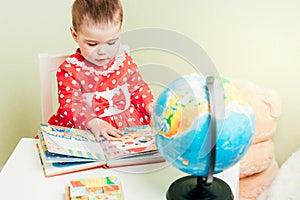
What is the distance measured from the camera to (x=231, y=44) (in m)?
1.97

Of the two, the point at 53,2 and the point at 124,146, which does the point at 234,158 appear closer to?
the point at 124,146

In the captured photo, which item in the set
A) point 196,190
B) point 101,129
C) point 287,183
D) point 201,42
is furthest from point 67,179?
point 201,42

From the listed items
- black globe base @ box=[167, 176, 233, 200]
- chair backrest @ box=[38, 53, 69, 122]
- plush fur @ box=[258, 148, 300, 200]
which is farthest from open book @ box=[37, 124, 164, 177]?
plush fur @ box=[258, 148, 300, 200]

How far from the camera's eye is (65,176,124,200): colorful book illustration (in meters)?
1.11

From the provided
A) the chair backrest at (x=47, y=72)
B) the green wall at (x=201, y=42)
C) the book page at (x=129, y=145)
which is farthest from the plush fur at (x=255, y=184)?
the chair backrest at (x=47, y=72)

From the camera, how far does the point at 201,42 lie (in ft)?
6.68

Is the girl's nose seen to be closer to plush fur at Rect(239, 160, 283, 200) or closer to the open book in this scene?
the open book

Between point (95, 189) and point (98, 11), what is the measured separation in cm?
59

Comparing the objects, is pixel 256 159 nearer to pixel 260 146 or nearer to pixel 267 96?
pixel 260 146

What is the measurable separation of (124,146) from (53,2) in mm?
1013

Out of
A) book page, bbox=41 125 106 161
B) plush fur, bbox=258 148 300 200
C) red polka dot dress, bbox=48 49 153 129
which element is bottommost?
plush fur, bbox=258 148 300 200

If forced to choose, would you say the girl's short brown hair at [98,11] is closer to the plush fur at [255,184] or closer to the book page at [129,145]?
the book page at [129,145]

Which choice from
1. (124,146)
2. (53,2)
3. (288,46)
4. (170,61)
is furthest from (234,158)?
(53,2)

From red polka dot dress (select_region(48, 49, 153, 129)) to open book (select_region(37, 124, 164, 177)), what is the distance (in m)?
0.20
